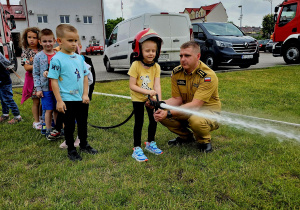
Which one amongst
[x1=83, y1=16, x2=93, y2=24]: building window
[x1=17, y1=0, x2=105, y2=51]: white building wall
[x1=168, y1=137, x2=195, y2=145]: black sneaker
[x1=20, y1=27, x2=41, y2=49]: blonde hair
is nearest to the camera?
[x1=168, y1=137, x2=195, y2=145]: black sneaker

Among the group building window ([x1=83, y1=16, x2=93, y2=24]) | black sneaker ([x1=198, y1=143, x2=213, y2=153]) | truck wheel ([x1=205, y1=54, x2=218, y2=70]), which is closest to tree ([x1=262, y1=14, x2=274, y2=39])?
building window ([x1=83, y1=16, x2=93, y2=24])

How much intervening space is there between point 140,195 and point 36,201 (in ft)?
3.09

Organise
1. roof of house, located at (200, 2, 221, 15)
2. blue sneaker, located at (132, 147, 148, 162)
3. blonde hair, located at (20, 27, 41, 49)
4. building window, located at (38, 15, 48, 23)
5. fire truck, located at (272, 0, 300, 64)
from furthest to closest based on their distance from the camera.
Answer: roof of house, located at (200, 2, 221, 15), building window, located at (38, 15, 48, 23), fire truck, located at (272, 0, 300, 64), blonde hair, located at (20, 27, 41, 49), blue sneaker, located at (132, 147, 148, 162)

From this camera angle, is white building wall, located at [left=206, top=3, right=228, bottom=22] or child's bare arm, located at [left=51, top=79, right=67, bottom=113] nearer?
child's bare arm, located at [left=51, top=79, right=67, bottom=113]

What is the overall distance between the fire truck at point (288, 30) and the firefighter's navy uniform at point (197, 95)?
10680 mm

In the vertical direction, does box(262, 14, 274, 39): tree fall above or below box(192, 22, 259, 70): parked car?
above

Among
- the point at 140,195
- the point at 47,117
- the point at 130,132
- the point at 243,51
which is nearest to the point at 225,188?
the point at 140,195

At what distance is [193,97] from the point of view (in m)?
3.27

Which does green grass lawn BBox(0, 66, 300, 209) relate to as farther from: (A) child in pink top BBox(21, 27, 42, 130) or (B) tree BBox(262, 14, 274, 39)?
(B) tree BBox(262, 14, 274, 39)

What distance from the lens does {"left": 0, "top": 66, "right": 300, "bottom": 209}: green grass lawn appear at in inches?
85.2

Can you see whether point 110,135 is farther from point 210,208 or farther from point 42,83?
point 210,208

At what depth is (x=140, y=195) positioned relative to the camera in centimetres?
225

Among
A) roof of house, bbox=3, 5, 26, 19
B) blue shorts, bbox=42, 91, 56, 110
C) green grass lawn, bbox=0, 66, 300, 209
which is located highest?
roof of house, bbox=3, 5, 26, 19

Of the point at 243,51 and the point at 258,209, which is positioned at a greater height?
the point at 243,51
